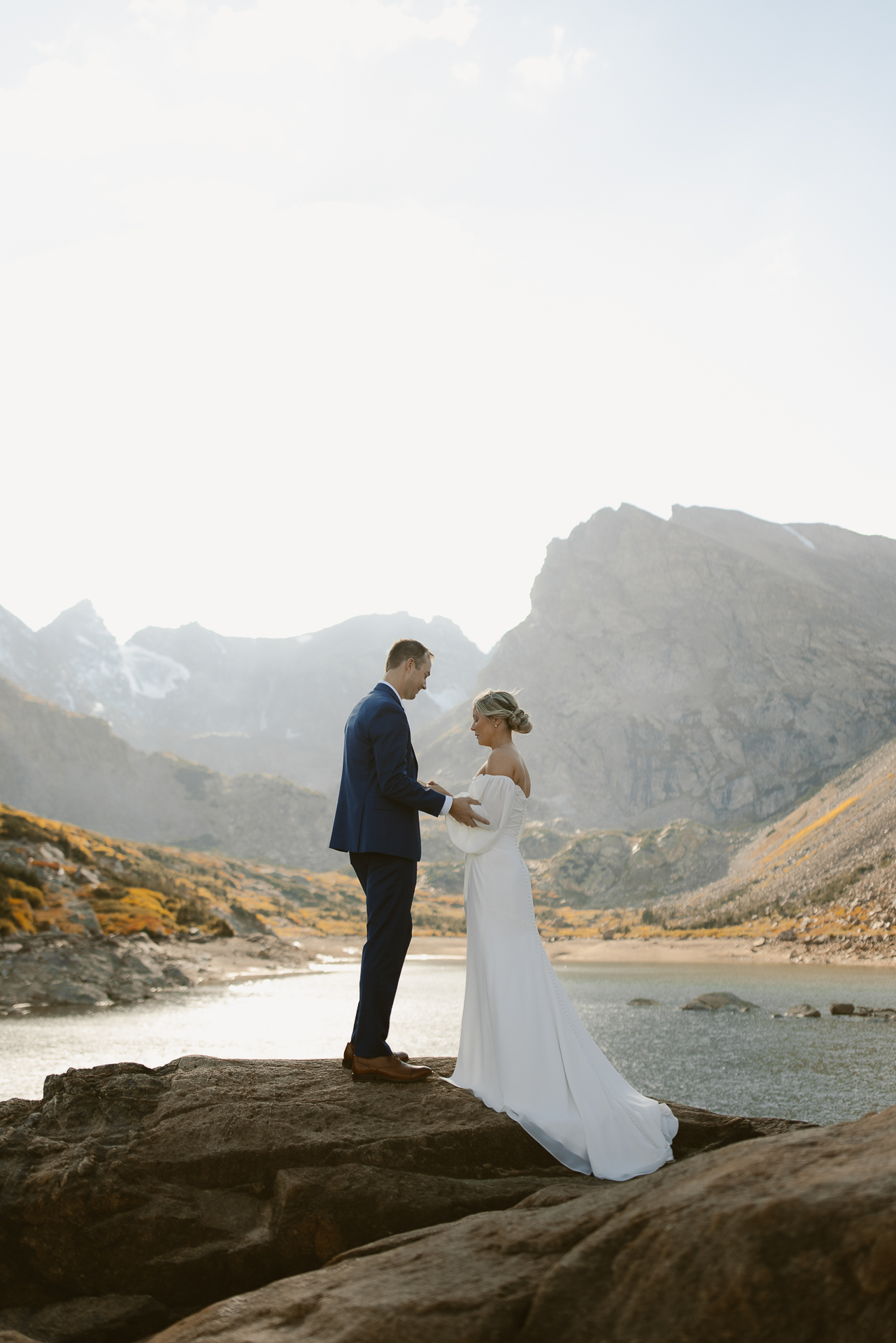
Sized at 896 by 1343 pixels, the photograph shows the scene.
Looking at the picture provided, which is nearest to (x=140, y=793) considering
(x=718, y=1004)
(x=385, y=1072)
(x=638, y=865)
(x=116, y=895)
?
(x=638, y=865)

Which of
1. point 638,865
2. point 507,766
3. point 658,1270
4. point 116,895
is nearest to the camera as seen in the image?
point 658,1270

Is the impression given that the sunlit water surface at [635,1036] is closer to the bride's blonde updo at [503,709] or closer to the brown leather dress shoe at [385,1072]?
the brown leather dress shoe at [385,1072]

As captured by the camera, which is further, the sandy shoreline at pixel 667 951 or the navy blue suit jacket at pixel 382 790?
the sandy shoreline at pixel 667 951

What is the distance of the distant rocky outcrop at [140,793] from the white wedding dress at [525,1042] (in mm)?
156526

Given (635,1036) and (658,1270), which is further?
(635,1036)

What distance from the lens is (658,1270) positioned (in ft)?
9.16

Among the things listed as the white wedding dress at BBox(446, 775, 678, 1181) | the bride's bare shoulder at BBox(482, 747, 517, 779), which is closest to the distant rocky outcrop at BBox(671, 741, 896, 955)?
the white wedding dress at BBox(446, 775, 678, 1181)

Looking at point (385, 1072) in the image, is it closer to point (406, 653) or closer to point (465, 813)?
point (465, 813)

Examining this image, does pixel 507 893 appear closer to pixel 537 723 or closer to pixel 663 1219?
pixel 663 1219

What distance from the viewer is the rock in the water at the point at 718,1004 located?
3384cm

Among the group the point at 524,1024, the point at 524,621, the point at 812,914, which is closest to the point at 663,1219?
the point at 524,1024

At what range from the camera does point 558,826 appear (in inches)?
6112

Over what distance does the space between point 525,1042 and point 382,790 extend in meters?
2.07

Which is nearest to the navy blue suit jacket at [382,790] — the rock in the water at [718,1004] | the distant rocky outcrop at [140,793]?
the rock in the water at [718,1004]
